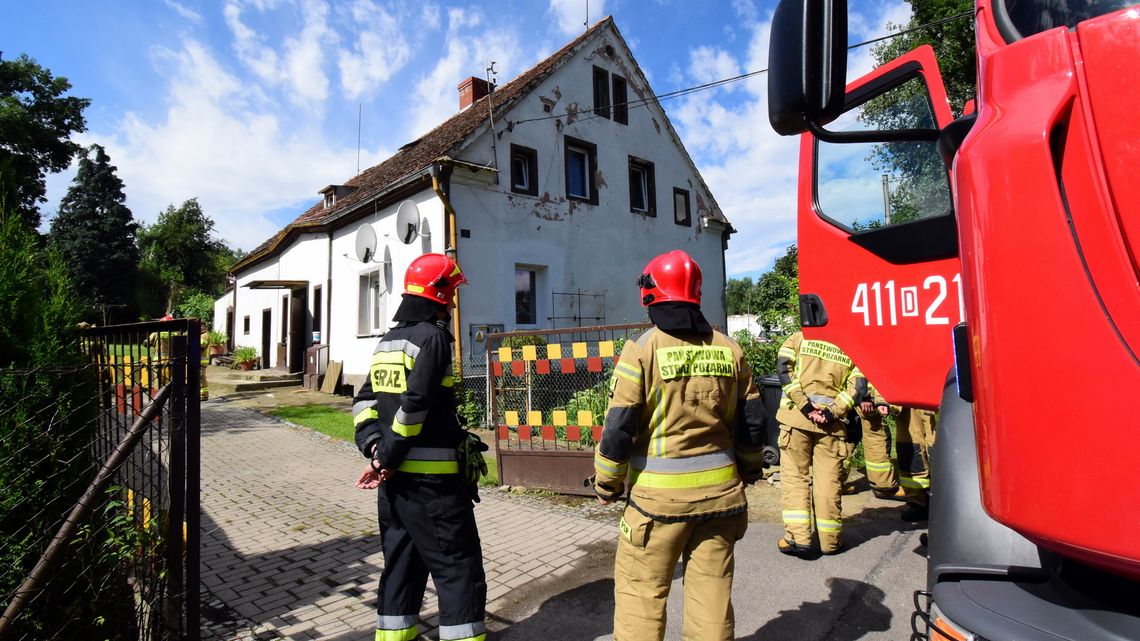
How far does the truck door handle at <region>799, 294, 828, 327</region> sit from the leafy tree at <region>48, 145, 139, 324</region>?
4121 cm

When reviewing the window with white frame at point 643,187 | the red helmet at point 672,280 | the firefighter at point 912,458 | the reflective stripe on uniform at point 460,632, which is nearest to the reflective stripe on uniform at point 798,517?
the firefighter at point 912,458

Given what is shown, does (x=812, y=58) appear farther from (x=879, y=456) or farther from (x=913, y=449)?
(x=913, y=449)

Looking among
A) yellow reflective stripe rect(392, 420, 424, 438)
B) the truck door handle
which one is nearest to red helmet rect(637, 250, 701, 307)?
the truck door handle

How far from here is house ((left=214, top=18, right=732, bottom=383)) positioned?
12359 mm

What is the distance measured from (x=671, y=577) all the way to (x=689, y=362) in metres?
0.89

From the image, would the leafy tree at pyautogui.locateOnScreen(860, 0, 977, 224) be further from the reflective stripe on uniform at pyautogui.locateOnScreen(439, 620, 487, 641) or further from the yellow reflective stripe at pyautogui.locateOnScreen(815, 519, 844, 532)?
the yellow reflective stripe at pyautogui.locateOnScreen(815, 519, 844, 532)

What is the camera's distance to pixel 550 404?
20.1 feet

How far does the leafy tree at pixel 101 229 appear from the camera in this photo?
35688 millimetres

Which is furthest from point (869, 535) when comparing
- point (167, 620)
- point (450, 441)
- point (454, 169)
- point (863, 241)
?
point (454, 169)

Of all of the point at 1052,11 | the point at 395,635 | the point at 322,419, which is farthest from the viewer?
the point at 322,419

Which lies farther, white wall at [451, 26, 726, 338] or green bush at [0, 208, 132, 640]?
white wall at [451, 26, 726, 338]

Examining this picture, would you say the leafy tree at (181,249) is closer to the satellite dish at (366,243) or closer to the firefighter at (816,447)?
the satellite dish at (366,243)

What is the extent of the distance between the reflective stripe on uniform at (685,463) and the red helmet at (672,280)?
2.17 ft

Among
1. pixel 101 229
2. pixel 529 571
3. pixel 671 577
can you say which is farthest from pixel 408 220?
pixel 101 229
